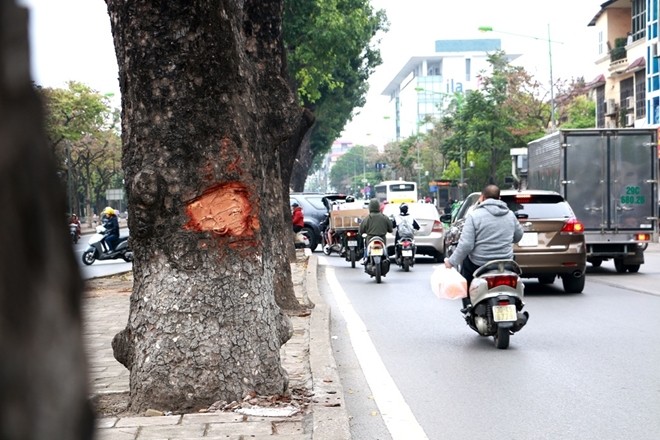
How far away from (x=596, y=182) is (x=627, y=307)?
7887 millimetres

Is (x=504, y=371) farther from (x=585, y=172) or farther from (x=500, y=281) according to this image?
(x=585, y=172)

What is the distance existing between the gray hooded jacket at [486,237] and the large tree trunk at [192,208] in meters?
4.44

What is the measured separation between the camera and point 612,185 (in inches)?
830

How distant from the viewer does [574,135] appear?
21.0 m

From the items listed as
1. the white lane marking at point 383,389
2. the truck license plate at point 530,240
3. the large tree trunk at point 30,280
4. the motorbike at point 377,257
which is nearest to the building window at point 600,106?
the motorbike at point 377,257

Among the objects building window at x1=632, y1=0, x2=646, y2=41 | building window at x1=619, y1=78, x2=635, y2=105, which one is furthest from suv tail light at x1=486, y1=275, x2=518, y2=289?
building window at x1=619, y1=78, x2=635, y2=105

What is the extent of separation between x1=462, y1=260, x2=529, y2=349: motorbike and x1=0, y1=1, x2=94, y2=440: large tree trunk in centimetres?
940

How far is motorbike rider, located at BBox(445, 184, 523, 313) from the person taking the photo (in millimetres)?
10562

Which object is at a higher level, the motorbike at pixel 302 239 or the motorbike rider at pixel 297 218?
the motorbike rider at pixel 297 218

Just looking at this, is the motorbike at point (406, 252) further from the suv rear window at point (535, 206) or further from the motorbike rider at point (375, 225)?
the suv rear window at point (535, 206)

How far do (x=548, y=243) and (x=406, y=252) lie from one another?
6668 mm

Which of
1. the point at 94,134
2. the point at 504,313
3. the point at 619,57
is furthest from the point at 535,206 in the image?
the point at 94,134

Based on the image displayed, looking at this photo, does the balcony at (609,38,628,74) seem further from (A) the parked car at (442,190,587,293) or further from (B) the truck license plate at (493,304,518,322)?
(B) the truck license plate at (493,304,518,322)

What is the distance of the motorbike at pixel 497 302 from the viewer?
32.7ft
